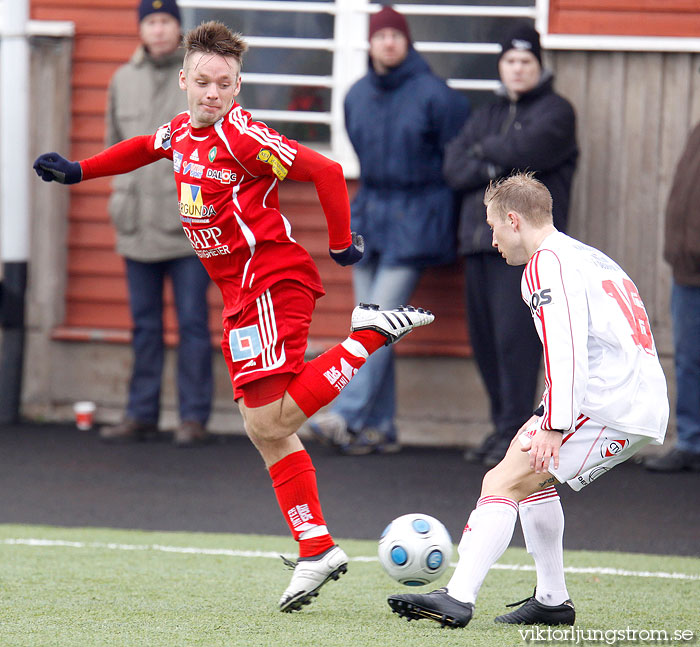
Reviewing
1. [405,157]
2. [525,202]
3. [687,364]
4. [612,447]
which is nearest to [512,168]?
[405,157]

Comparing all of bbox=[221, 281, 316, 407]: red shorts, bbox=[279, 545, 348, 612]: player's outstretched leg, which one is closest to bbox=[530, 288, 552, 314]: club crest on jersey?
bbox=[221, 281, 316, 407]: red shorts

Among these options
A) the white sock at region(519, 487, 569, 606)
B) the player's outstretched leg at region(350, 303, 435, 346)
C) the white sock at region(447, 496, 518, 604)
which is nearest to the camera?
the white sock at region(447, 496, 518, 604)

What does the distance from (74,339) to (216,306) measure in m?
1.16

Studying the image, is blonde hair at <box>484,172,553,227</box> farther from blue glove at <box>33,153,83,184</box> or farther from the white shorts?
blue glove at <box>33,153,83,184</box>

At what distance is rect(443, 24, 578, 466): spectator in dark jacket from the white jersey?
3.60 meters

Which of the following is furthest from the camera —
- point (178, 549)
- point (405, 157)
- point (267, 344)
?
point (405, 157)

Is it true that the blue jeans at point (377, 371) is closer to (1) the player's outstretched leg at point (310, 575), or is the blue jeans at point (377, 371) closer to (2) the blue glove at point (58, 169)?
(2) the blue glove at point (58, 169)

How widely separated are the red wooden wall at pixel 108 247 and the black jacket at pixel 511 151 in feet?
3.56

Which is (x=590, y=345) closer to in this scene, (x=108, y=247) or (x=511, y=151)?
(x=511, y=151)

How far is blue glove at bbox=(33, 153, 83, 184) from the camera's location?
15.8 ft

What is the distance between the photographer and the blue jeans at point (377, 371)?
821 cm

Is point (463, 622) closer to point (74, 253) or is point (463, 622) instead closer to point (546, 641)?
point (546, 641)

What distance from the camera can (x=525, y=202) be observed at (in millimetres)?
4066

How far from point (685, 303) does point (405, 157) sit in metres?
2.02
